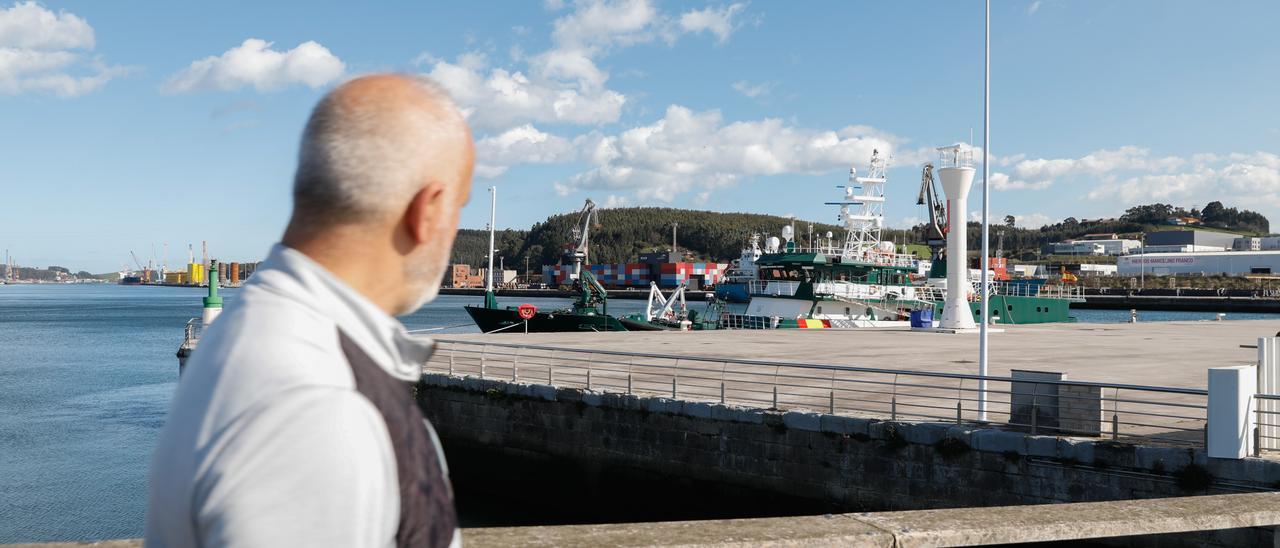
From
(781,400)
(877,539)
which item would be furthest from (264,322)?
(781,400)

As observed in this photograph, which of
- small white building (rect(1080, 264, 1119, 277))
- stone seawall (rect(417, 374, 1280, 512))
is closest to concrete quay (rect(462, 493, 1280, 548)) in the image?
stone seawall (rect(417, 374, 1280, 512))

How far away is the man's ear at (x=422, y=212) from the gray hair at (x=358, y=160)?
1 cm

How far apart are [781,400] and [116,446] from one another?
18.8m

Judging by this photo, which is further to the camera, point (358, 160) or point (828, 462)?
point (828, 462)

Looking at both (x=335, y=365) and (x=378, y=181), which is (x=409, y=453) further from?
(x=378, y=181)

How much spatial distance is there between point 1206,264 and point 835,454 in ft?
534

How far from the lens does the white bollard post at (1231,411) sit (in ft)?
→ 31.5

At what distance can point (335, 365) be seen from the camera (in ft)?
3.93

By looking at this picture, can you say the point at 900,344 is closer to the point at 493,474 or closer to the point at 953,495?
the point at 493,474

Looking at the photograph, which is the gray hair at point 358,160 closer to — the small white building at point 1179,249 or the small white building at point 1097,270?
the small white building at point 1097,270

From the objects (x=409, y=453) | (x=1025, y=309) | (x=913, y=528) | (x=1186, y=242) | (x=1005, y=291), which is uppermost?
(x=1186, y=242)

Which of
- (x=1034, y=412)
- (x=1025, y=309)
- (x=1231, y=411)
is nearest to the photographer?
(x=1231, y=411)

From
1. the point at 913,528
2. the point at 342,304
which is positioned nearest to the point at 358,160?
the point at 342,304

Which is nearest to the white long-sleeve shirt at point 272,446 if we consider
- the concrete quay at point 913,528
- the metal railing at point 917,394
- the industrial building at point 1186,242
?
the concrete quay at point 913,528
